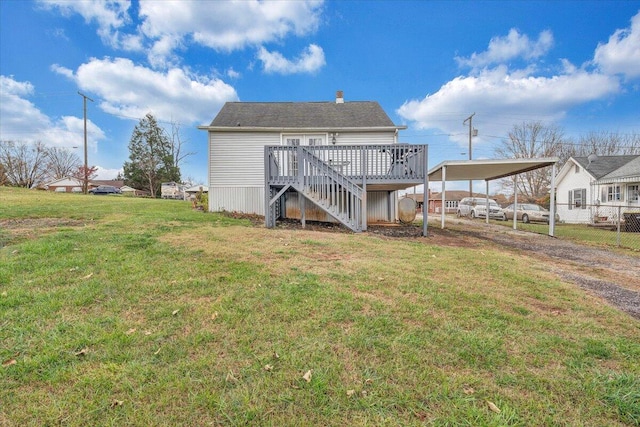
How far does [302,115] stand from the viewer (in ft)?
46.5

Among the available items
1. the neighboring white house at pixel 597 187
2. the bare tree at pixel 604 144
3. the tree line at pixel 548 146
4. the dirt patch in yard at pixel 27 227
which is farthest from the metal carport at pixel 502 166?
the bare tree at pixel 604 144

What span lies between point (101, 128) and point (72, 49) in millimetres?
21250

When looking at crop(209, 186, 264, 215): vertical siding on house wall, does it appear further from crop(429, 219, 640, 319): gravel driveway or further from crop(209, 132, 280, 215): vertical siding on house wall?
crop(429, 219, 640, 319): gravel driveway

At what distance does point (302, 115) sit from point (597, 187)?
20226 millimetres

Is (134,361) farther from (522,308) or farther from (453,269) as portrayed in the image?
(453,269)

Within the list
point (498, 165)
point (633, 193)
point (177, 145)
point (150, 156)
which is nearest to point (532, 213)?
point (633, 193)

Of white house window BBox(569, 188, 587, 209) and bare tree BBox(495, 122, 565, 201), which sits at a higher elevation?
bare tree BBox(495, 122, 565, 201)

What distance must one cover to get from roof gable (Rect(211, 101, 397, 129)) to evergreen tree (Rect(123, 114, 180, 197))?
32.8m

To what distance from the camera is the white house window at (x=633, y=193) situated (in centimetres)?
1655

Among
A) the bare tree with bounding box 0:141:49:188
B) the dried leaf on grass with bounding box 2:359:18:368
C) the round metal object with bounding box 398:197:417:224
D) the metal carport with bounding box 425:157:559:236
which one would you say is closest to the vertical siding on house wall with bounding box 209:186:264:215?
the round metal object with bounding box 398:197:417:224

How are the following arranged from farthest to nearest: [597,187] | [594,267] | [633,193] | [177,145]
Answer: [177,145] < [597,187] < [633,193] < [594,267]

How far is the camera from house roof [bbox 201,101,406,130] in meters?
13.0

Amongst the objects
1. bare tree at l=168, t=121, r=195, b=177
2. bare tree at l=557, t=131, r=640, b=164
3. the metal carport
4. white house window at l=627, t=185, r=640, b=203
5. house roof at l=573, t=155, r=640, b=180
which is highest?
bare tree at l=168, t=121, r=195, b=177

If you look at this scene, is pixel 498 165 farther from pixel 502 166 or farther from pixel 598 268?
pixel 598 268
